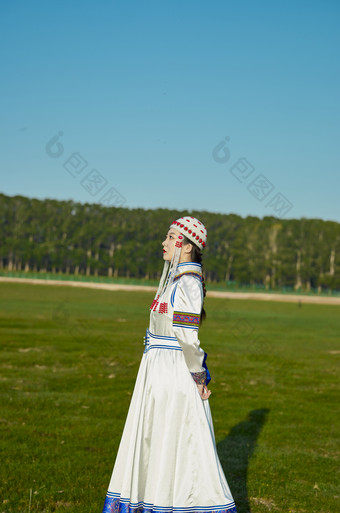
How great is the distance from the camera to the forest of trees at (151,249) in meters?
122

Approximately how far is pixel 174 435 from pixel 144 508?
0.61 m

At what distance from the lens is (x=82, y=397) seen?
11.5 meters

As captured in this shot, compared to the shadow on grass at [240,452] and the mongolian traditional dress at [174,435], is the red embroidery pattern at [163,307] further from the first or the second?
the shadow on grass at [240,452]

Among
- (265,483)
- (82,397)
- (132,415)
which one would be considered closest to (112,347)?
(82,397)

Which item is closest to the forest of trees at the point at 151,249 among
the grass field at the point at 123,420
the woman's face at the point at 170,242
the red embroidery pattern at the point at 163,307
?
the grass field at the point at 123,420

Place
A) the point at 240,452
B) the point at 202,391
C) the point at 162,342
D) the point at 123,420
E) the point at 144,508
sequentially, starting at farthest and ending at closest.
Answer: the point at 123,420 → the point at 240,452 → the point at 162,342 → the point at 202,391 → the point at 144,508

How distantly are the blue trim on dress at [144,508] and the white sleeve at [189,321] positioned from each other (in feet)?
3.45

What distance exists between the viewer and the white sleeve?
15.1 ft

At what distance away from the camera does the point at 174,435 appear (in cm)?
461

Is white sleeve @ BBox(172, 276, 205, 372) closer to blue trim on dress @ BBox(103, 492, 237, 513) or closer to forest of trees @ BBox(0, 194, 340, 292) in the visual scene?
blue trim on dress @ BBox(103, 492, 237, 513)

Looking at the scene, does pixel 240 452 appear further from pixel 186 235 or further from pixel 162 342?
pixel 186 235

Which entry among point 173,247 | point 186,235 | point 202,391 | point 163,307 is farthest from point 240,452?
point 186,235

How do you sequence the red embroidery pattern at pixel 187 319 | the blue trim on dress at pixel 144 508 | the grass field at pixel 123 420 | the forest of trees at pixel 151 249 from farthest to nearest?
the forest of trees at pixel 151 249, the grass field at pixel 123 420, the red embroidery pattern at pixel 187 319, the blue trim on dress at pixel 144 508

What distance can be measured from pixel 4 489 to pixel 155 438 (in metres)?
2.56
